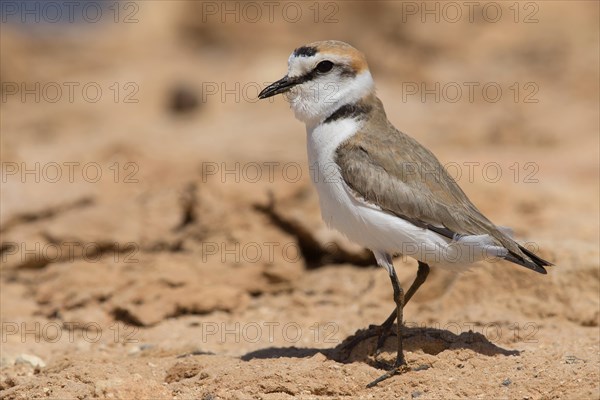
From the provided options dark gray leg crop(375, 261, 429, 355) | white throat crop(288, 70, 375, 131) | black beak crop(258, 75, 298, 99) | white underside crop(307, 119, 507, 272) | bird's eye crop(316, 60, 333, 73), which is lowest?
dark gray leg crop(375, 261, 429, 355)

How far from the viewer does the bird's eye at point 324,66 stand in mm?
7323

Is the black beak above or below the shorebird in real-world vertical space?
above

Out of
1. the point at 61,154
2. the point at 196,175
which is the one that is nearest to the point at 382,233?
the point at 196,175

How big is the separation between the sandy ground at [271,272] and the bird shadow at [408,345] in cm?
2

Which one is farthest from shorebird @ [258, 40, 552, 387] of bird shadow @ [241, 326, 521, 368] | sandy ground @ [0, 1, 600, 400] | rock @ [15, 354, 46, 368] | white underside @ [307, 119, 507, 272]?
rock @ [15, 354, 46, 368]

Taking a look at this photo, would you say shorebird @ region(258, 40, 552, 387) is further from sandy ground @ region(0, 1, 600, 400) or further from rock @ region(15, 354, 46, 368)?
rock @ region(15, 354, 46, 368)

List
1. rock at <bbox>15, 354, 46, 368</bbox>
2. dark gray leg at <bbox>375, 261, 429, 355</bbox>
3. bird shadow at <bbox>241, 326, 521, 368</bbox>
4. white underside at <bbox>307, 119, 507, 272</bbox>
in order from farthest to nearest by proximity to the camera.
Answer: rock at <bbox>15, 354, 46, 368</bbox>, dark gray leg at <bbox>375, 261, 429, 355</bbox>, bird shadow at <bbox>241, 326, 521, 368</bbox>, white underside at <bbox>307, 119, 507, 272</bbox>

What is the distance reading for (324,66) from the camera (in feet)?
24.1

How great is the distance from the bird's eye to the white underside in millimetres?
623

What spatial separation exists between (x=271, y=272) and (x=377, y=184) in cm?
291

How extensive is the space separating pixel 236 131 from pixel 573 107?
21.8ft

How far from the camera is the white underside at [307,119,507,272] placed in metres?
6.83

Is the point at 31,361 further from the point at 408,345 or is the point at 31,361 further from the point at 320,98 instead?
the point at 320,98

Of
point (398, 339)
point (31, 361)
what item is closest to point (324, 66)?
point (398, 339)
